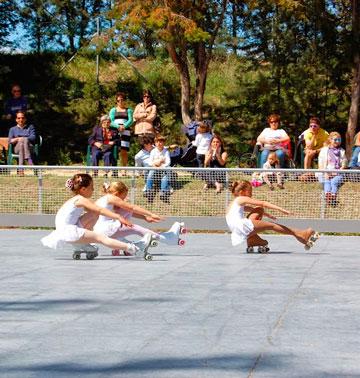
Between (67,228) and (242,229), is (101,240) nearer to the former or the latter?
(67,228)

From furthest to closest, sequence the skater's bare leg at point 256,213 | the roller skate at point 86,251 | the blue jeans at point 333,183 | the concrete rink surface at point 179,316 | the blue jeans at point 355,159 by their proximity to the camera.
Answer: the blue jeans at point 355,159
the blue jeans at point 333,183
the skater's bare leg at point 256,213
the roller skate at point 86,251
the concrete rink surface at point 179,316

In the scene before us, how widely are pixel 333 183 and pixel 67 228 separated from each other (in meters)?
7.81

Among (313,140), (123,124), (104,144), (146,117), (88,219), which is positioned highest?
(146,117)

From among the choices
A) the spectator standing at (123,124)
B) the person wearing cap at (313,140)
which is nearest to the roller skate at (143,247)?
the person wearing cap at (313,140)

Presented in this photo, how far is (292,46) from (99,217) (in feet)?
62.9

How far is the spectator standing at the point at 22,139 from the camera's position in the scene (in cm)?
2480

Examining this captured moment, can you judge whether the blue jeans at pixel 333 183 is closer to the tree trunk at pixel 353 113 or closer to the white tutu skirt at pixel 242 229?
the white tutu skirt at pixel 242 229

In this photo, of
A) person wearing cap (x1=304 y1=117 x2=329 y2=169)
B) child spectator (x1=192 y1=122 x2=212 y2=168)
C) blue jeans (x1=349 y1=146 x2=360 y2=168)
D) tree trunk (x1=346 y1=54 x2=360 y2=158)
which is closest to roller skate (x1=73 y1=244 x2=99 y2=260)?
child spectator (x1=192 y1=122 x2=212 y2=168)

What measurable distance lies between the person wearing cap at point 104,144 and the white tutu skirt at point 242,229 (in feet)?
32.9

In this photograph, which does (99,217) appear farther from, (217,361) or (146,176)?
(217,361)

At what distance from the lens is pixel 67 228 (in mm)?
13758

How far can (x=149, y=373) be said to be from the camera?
6137 millimetres

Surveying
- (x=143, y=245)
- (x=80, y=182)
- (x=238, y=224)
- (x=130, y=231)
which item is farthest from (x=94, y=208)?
(x=238, y=224)

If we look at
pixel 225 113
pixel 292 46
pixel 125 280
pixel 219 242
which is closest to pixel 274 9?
pixel 292 46
